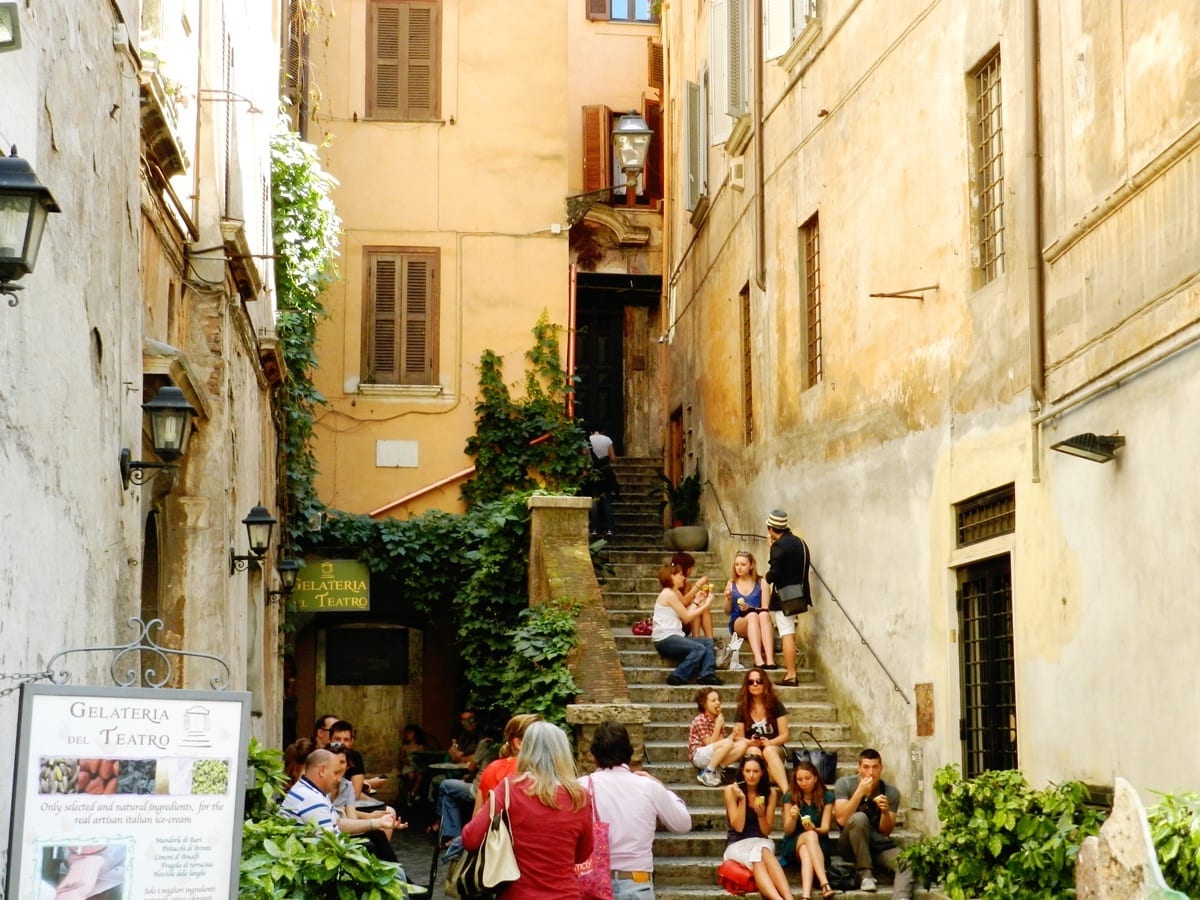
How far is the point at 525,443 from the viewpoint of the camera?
2123 cm

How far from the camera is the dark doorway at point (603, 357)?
88.5 ft

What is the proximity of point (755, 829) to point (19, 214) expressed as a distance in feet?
26.2

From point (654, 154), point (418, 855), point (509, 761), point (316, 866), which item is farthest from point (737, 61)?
point (316, 866)

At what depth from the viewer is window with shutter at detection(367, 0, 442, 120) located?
72.9 feet

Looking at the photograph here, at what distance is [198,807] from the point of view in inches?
233

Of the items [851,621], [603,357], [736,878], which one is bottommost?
[736,878]

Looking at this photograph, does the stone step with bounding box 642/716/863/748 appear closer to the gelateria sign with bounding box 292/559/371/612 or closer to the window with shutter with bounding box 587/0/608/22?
the gelateria sign with bounding box 292/559/371/612

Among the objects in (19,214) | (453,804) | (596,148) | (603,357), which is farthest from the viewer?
(603,357)

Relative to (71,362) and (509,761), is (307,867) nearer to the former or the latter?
(71,362)

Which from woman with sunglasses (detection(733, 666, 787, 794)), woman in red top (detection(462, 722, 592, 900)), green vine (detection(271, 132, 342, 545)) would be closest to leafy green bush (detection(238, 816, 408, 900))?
woman in red top (detection(462, 722, 592, 900))

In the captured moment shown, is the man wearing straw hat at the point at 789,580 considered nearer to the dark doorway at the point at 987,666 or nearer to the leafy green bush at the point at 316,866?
the dark doorway at the point at 987,666

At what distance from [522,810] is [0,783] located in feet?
7.43

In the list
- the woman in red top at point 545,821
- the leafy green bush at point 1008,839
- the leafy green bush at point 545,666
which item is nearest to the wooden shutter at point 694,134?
the leafy green bush at point 545,666

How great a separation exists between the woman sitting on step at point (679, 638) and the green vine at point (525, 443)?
4289 mm
